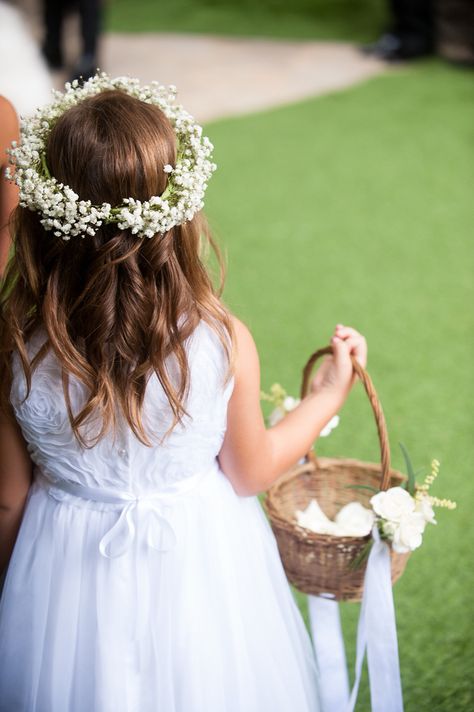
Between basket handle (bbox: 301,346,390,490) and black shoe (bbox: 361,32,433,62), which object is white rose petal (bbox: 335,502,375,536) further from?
black shoe (bbox: 361,32,433,62)

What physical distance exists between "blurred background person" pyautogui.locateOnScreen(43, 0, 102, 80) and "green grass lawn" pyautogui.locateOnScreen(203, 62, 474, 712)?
3.12ft

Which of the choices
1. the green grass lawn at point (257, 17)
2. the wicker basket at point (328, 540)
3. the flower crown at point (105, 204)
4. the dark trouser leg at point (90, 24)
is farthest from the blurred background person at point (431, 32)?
the flower crown at point (105, 204)

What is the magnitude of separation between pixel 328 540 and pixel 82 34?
14.9ft

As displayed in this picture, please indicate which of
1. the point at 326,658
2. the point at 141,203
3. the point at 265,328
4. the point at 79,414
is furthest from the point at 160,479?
the point at 265,328

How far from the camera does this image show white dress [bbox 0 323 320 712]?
1333 millimetres

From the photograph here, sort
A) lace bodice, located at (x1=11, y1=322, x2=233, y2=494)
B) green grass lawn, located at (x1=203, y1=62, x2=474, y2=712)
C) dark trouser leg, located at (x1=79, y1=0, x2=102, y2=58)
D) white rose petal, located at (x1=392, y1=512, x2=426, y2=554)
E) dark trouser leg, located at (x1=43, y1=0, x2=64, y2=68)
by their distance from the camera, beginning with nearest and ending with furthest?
lace bodice, located at (x1=11, y1=322, x2=233, y2=494) → white rose petal, located at (x1=392, y1=512, x2=426, y2=554) → green grass lawn, located at (x1=203, y1=62, x2=474, y2=712) → dark trouser leg, located at (x1=79, y1=0, x2=102, y2=58) → dark trouser leg, located at (x1=43, y1=0, x2=64, y2=68)

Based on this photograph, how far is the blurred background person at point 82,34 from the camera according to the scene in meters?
5.39

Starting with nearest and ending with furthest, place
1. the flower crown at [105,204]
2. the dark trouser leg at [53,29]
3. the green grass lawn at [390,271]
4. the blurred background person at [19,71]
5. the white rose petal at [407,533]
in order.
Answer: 1. the flower crown at [105,204]
2. the white rose petal at [407,533]
3. the green grass lawn at [390,271]
4. the blurred background person at [19,71]
5. the dark trouser leg at [53,29]

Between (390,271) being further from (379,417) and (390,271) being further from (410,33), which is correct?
(410,33)

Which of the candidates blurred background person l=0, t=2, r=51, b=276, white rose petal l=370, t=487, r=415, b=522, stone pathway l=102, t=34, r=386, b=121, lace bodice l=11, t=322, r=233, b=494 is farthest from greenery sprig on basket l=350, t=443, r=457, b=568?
stone pathway l=102, t=34, r=386, b=121

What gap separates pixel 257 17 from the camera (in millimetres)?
7672

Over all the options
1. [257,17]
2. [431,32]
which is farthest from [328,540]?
[257,17]

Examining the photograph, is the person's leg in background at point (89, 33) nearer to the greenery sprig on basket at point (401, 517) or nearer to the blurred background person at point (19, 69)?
the blurred background person at point (19, 69)

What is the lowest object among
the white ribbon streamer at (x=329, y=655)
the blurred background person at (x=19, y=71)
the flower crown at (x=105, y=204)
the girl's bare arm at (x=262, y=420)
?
the white ribbon streamer at (x=329, y=655)
